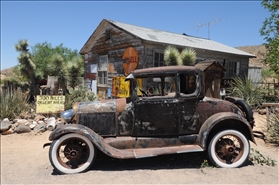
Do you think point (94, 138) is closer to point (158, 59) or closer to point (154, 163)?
point (154, 163)

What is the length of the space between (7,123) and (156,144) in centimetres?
615

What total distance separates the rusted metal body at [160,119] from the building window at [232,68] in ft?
37.5

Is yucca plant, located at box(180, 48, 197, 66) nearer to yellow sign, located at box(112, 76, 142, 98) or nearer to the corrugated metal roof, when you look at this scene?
the corrugated metal roof

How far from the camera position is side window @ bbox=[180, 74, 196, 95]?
14.3ft

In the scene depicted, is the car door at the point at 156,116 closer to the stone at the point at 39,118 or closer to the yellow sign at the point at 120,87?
the stone at the point at 39,118

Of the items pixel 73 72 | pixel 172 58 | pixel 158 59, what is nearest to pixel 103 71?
pixel 73 72

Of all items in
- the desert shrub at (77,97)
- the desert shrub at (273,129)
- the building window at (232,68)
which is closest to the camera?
the desert shrub at (273,129)

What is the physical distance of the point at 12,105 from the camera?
8727mm

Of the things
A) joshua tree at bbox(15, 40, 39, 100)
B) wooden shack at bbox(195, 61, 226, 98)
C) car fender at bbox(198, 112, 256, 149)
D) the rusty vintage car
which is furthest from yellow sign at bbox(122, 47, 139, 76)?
car fender at bbox(198, 112, 256, 149)

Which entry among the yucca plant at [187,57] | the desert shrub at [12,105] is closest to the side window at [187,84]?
the yucca plant at [187,57]

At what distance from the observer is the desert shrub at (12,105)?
27.7 ft

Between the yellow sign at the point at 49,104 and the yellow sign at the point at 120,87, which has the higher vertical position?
the yellow sign at the point at 120,87

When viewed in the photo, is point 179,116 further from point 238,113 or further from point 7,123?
point 7,123

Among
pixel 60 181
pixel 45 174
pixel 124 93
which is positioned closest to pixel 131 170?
pixel 60 181
